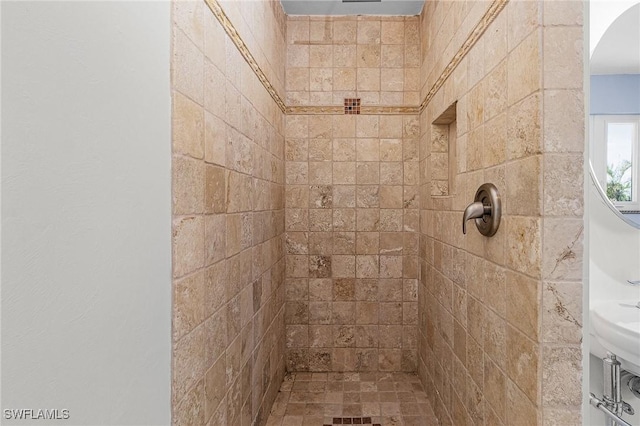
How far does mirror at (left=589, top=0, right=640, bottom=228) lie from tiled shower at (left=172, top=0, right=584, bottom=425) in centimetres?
47

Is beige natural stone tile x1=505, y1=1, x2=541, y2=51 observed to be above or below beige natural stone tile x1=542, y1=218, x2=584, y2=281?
above

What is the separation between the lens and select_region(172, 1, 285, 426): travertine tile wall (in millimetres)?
958

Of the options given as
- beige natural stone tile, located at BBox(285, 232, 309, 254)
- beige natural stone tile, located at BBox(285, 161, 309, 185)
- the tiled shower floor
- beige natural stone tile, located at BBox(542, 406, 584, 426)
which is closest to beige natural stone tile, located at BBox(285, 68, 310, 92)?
beige natural stone tile, located at BBox(285, 161, 309, 185)

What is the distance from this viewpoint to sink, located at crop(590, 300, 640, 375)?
45.8 inches

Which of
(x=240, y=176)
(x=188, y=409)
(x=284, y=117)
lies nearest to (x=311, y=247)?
(x=284, y=117)

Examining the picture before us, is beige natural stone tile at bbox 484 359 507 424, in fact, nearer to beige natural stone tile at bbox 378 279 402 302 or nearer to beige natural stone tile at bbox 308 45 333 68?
beige natural stone tile at bbox 378 279 402 302

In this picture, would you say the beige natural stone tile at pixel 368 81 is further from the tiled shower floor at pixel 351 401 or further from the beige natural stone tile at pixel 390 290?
the tiled shower floor at pixel 351 401

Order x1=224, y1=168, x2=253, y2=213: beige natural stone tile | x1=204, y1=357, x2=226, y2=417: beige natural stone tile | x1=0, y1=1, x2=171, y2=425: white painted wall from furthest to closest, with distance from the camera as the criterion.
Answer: x1=224, y1=168, x2=253, y2=213: beige natural stone tile → x1=204, y1=357, x2=226, y2=417: beige natural stone tile → x1=0, y1=1, x2=171, y2=425: white painted wall

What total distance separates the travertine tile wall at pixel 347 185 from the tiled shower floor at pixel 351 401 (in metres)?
0.12

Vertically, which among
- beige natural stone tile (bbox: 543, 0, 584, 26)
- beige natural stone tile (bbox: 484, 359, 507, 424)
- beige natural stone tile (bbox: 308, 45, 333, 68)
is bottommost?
beige natural stone tile (bbox: 484, 359, 507, 424)

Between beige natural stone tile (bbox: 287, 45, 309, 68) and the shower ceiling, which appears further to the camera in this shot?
beige natural stone tile (bbox: 287, 45, 309, 68)

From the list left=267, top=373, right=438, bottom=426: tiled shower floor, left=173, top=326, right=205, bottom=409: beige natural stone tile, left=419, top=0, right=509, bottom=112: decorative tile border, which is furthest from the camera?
left=267, top=373, right=438, bottom=426: tiled shower floor

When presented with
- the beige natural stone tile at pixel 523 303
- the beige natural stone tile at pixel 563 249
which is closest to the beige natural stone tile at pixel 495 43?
the beige natural stone tile at pixel 563 249

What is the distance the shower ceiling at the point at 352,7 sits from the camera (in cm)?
240
